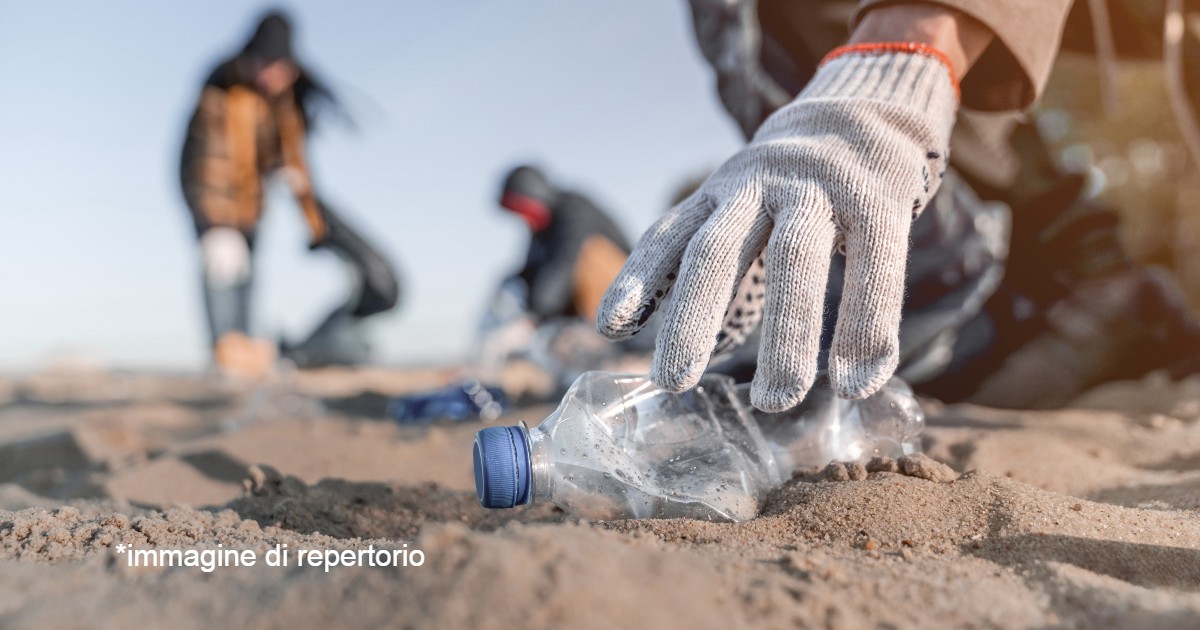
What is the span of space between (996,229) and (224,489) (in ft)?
9.69

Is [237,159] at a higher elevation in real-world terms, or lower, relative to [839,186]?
lower

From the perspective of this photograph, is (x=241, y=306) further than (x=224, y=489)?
Yes

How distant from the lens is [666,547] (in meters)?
1.06

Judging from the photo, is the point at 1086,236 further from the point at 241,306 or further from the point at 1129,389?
the point at 241,306

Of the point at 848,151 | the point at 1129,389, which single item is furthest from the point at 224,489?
the point at 1129,389

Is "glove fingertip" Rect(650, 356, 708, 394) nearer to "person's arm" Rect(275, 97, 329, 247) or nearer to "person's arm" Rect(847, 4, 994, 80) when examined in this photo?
"person's arm" Rect(847, 4, 994, 80)

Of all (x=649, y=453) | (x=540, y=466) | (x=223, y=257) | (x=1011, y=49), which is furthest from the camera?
(x=223, y=257)

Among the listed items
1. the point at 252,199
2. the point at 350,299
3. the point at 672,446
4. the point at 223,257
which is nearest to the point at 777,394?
the point at 672,446

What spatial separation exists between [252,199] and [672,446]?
502cm

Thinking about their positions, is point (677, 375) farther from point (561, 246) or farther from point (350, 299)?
point (350, 299)

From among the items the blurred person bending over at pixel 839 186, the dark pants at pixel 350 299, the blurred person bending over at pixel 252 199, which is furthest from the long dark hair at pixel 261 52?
the blurred person bending over at pixel 839 186

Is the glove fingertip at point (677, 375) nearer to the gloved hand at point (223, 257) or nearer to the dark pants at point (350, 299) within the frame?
the dark pants at point (350, 299)

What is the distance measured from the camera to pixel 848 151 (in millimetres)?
1387

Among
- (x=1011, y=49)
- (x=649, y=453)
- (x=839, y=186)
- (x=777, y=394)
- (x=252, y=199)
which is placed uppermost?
(x=1011, y=49)
